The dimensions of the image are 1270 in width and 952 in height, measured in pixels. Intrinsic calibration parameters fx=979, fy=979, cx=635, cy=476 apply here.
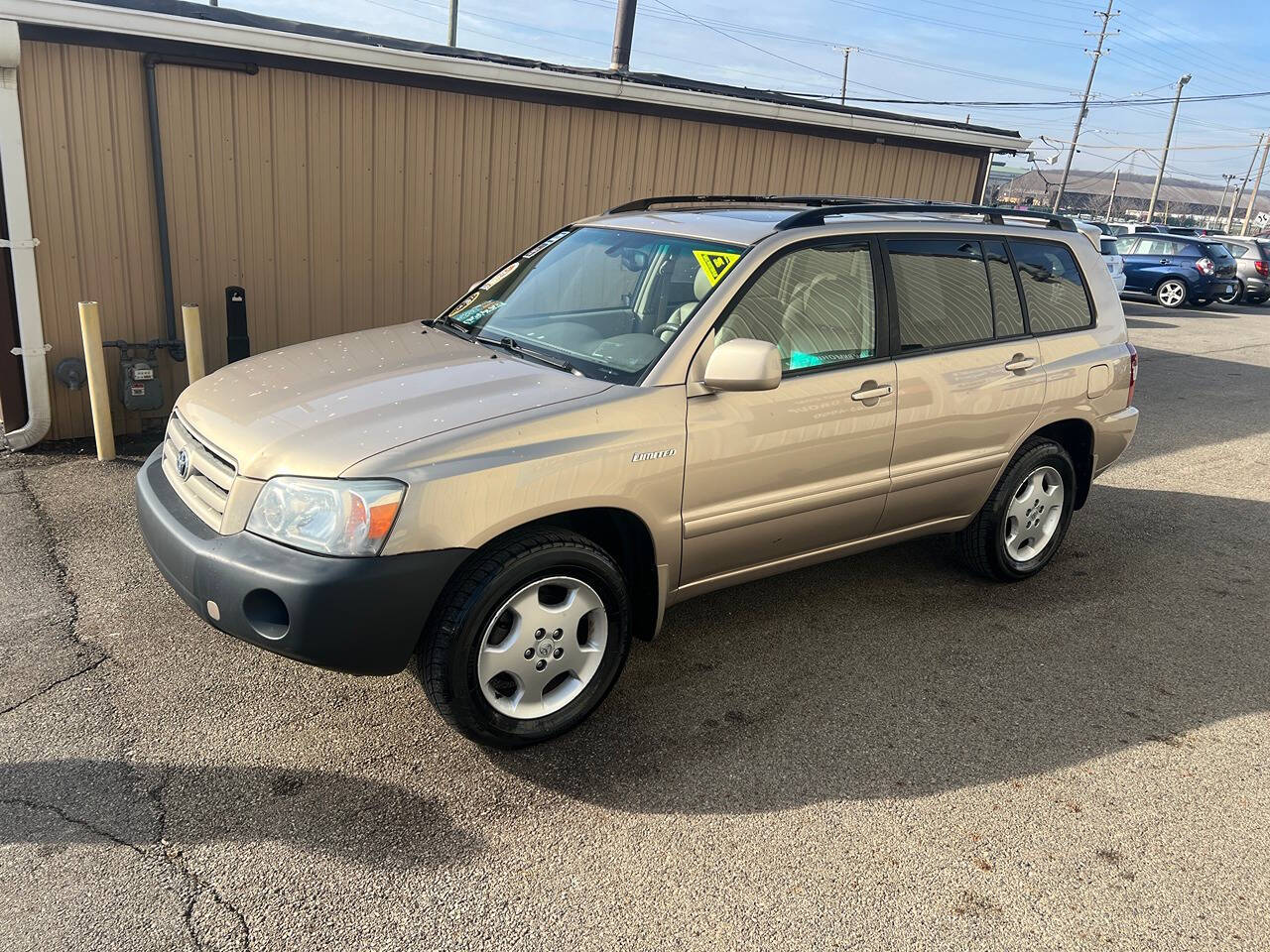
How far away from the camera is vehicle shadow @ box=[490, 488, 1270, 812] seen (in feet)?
11.2

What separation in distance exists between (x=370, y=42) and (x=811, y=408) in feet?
17.1

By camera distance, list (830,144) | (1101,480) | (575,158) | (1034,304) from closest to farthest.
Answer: (1034,304), (1101,480), (575,158), (830,144)

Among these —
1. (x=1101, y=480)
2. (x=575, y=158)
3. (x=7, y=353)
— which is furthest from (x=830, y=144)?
(x=7, y=353)

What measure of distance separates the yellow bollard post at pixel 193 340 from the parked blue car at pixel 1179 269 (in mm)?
20518

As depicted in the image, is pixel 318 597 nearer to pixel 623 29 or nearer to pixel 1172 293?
pixel 623 29

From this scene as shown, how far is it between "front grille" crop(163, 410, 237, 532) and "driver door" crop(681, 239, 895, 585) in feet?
5.25

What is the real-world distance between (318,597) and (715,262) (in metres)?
2.02

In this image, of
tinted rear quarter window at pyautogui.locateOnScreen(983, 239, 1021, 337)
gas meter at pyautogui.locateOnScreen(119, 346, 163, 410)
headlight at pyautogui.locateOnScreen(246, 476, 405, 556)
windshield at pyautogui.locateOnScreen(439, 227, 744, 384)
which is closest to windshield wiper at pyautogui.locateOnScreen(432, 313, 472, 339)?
windshield at pyautogui.locateOnScreen(439, 227, 744, 384)

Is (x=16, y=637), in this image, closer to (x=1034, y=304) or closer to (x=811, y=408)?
(x=811, y=408)

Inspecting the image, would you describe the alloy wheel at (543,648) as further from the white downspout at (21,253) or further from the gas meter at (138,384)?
the white downspout at (21,253)

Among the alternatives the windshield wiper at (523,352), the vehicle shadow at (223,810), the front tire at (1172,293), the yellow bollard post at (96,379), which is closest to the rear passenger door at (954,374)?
the windshield wiper at (523,352)

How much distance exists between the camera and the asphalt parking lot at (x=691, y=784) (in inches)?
107

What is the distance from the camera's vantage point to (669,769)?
3.39 meters

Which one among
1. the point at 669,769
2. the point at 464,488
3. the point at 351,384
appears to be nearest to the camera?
the point at 464,488
